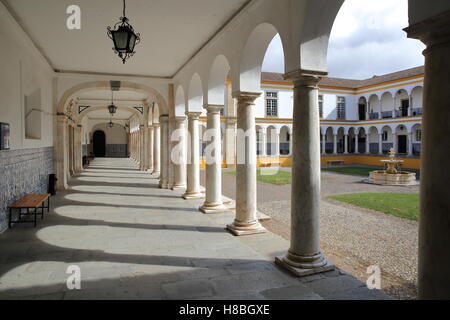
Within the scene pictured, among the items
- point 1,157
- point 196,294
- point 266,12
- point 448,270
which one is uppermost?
point 266,12

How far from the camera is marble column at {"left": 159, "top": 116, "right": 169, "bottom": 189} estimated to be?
14234 millimetres

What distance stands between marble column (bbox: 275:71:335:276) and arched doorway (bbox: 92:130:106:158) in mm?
42476

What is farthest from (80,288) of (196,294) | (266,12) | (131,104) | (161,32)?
(131,104)

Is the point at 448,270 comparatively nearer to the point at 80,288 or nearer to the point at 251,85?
the point at 80,288

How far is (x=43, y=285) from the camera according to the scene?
4504 mm

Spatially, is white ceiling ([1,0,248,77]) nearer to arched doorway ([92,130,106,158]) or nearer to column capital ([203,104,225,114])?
column capital ([203,104,225,114])

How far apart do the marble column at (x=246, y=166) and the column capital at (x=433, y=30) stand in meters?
4.21

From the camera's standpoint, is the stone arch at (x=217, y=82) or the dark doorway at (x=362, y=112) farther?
the dark doorway at (x=362, y=112)

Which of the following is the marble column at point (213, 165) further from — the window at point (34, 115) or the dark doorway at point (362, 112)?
the dark doorway at point (362, 112)

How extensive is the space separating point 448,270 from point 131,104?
2253 cm

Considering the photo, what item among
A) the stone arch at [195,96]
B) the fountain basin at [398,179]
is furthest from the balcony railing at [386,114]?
the stone arch at [195,96]

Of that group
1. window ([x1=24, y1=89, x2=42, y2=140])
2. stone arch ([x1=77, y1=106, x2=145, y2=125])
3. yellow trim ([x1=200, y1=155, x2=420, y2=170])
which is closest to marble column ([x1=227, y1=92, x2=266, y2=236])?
window ([x1=24, y1=89, x2=42, y2=140])

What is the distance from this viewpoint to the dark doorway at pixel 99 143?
143ft

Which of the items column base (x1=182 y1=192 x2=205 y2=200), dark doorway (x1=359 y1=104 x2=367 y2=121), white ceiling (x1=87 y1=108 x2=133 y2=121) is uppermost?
dark doorway (x1=359 y1=104 x2=367 y2=121)
